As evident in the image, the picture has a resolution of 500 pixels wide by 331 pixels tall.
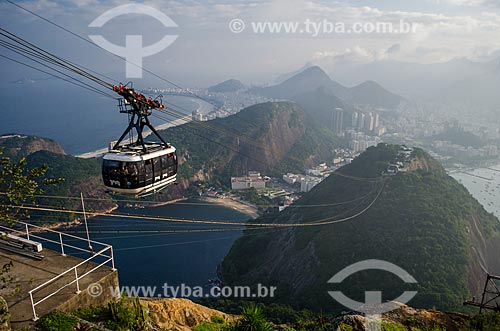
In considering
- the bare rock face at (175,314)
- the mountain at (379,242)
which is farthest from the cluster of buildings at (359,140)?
the bare rock face at (175,314)

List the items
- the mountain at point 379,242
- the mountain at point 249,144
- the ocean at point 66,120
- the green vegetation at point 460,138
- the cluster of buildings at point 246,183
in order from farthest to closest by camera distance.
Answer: the green vegetation at point 460,138
the ocean at point 66,120
the mountain at point 249,144
the cluster of buildings at point 246,183
the mountain at point 379,242

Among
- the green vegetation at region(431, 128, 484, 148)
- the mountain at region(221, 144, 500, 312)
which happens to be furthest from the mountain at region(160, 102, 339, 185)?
the green vegetation at region(431, 128, 484, 148)

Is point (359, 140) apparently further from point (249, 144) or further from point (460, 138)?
point (249, 144)

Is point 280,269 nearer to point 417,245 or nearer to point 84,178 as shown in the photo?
point 417,245

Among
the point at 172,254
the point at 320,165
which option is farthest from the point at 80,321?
the point at 320,165

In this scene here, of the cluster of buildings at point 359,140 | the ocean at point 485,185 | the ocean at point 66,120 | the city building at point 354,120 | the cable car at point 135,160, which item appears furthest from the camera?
the city building at point 354,120

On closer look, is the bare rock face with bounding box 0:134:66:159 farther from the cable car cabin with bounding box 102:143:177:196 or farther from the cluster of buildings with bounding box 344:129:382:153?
the cluster of buildings with bounding box 344:129:382:153

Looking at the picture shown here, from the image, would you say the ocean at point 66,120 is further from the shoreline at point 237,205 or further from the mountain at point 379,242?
the mountain at point 379,242
